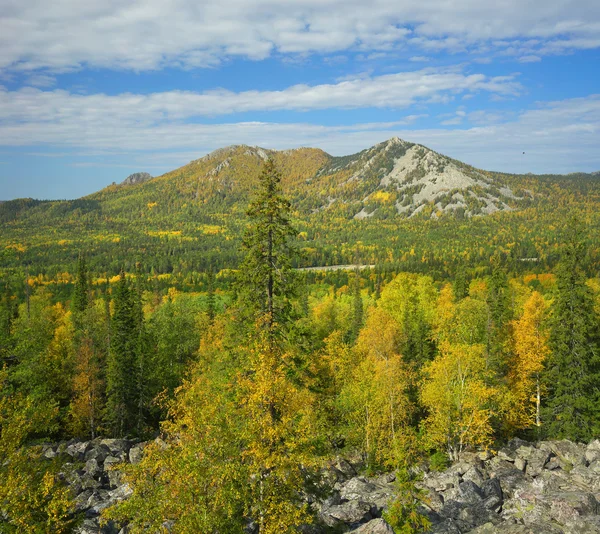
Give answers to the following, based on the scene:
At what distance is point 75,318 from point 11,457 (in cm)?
6419

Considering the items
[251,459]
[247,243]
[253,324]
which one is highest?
[247,243]

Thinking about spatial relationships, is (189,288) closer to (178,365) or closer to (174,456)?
(178,365)

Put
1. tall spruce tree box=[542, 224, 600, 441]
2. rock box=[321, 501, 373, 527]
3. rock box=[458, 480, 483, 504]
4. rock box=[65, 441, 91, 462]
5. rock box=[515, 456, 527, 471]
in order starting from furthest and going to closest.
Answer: rock box=[65, 441, 91, 462]
tall spruce tree box=[542, 224, 600, 441]
rock box=[515, 456, 527, 471]
rock box=[458, 480, 483, 504]
rock box=[321, 501, 373, 527]

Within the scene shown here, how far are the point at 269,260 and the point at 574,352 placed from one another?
107 feet

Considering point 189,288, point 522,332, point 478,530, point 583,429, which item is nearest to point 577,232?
point 522,332

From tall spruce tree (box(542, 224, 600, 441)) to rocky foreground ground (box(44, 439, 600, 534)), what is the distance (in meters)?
2.60

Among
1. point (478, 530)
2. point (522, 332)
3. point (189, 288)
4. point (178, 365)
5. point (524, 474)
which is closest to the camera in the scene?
point (478, 530)

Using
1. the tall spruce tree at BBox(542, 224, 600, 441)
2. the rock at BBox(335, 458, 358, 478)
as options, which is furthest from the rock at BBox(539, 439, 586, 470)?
the rock at BBox(335, 458, 358, 478)

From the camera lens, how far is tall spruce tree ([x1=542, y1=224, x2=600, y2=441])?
128 ft

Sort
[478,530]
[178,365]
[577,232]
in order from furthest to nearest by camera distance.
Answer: [178,365] < [577,232] < [478,530]

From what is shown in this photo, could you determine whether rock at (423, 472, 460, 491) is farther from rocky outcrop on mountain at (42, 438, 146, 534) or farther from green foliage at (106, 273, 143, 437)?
green foliage at (106, 273, 143, 437)

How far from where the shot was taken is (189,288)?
522 ft

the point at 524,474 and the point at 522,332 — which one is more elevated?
the point at 522,332

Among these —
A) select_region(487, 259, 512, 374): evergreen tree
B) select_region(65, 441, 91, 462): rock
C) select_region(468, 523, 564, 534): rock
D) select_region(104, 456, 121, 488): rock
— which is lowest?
select_region(65, 441, 91, 462): rock
